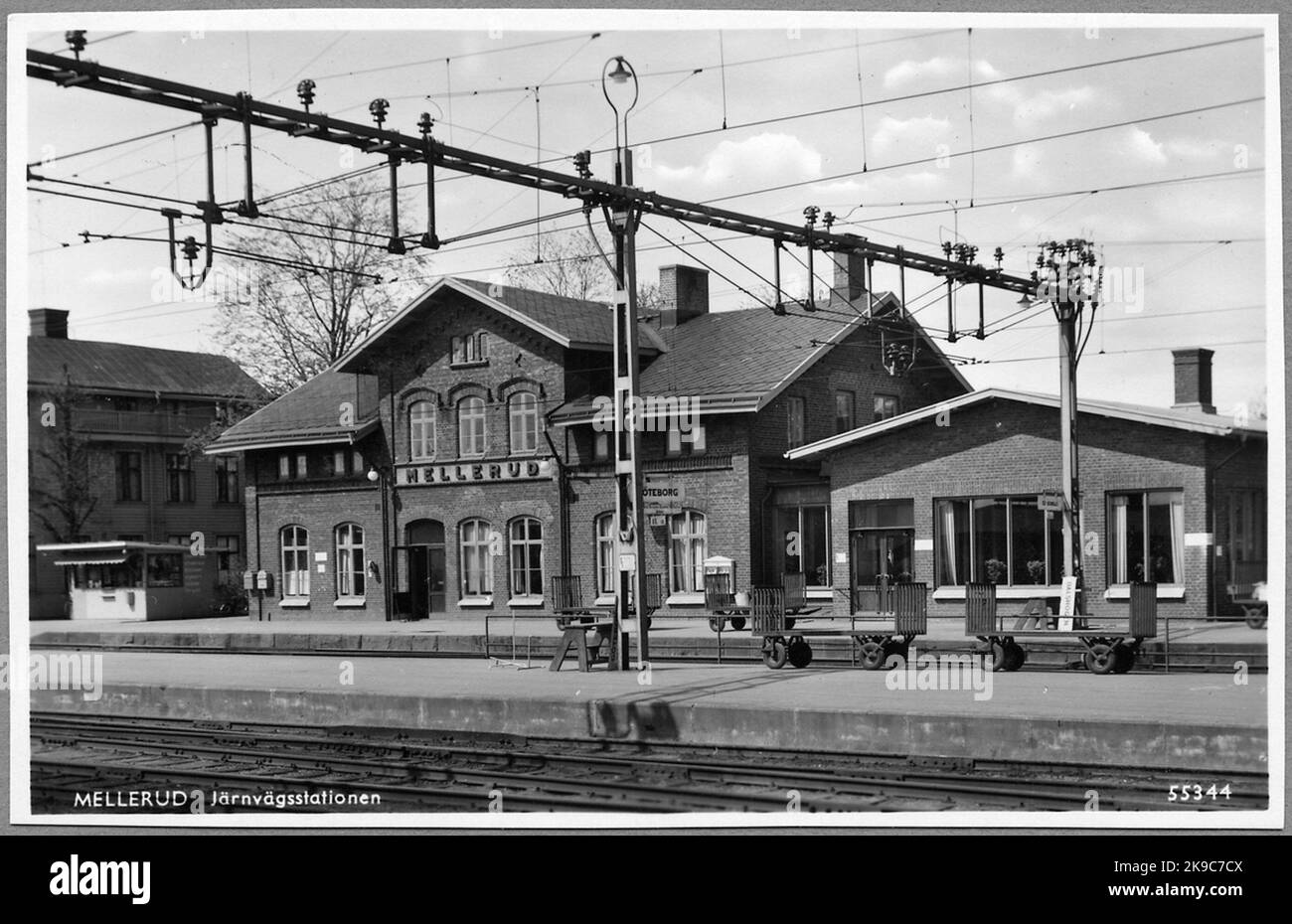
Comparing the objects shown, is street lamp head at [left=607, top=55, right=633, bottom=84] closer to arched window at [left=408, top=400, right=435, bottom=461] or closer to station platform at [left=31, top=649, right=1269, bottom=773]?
station platform at [left=31, top=649, right=1269, bottom=773]

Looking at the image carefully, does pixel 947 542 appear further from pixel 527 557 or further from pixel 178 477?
pixel 178 477

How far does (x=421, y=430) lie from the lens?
124 ft

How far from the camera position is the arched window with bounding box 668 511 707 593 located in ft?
110

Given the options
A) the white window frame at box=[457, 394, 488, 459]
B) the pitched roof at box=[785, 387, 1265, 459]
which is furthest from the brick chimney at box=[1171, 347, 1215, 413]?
the white window frame at box=[457, 394, 488, 459]

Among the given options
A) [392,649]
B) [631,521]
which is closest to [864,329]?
[392,649]

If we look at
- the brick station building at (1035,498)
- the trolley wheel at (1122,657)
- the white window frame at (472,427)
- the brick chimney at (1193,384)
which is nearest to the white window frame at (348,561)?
the white window frame at (472,427)

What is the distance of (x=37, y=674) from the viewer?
21.0m

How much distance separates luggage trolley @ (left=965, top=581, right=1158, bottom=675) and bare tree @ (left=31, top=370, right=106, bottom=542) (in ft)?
57.6

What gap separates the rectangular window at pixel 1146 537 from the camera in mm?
27531

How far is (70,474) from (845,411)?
58.7 feet

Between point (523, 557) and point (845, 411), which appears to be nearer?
point (845, 411)

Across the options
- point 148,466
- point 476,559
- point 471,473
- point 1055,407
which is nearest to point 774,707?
point 1055,407

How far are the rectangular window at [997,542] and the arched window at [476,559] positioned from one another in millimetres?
11582

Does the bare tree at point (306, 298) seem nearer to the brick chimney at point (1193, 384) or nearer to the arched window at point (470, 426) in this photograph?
the arched window at point (470, 426)
